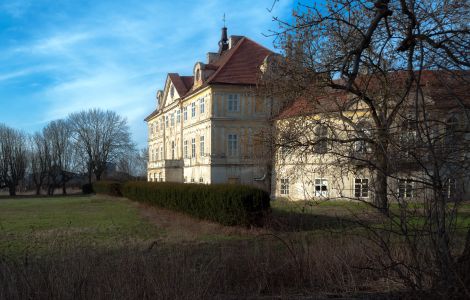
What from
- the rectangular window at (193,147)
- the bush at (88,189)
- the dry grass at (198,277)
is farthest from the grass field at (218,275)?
the bush at (88,189)

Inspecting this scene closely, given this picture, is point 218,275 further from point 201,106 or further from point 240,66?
point 201,106

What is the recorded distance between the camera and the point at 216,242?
13523 mm

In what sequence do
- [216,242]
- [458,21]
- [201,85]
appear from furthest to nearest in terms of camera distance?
[201,85] → [216,242] → [458,21]

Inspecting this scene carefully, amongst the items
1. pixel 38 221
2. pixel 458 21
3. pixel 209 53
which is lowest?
pixel 38 221

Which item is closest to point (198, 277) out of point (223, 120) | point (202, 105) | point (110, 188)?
point (223, 120)

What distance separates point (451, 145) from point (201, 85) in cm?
3639

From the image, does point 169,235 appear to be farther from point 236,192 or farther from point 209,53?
point 209,53

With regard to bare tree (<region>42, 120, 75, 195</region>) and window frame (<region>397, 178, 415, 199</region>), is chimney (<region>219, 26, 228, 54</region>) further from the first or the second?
window frame (<region>397, 178, 415, 199</region>)

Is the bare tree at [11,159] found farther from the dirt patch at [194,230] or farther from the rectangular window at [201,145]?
the dirt patch at [194,230]

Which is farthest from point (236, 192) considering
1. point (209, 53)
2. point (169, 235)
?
point (209, 53)

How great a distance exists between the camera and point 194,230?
54.5 feet

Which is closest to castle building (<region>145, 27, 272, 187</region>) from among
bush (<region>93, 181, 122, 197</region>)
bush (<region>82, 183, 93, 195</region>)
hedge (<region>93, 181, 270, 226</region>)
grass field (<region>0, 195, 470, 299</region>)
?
bush (<region>93, 181, 122, 197</region>)

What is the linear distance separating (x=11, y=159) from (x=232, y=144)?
43307mm

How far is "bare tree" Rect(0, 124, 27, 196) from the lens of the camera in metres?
64.8
